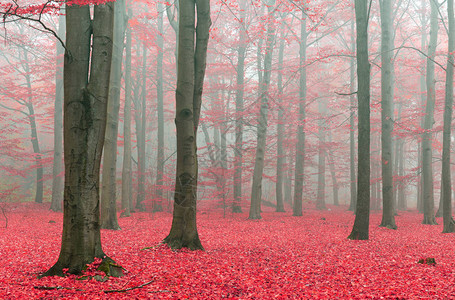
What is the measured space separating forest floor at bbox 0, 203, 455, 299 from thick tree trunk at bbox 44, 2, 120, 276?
1.29 ft

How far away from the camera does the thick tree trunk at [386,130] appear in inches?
404

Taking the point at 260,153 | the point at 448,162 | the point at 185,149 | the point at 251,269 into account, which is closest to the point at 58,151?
the point at 260,153

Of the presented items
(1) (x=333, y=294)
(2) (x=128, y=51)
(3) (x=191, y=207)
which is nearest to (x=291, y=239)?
(3) (x=191, y=207)

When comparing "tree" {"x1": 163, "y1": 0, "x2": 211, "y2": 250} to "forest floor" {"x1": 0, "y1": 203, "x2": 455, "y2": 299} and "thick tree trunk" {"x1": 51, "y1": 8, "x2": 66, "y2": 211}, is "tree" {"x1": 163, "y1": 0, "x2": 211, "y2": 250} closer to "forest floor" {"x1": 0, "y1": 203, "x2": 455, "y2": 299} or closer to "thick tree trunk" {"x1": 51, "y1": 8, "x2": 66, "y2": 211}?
"forest floor" {"x1": 0, "y1": 203, "x2": 455, "y2": 299}

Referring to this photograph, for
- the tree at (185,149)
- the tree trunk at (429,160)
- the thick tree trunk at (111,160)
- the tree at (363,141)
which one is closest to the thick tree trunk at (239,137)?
the thick tree trunk at (111,160)

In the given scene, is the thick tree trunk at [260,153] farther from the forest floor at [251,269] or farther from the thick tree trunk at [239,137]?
the forest floor at [251,269]

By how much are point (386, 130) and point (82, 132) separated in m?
9.68

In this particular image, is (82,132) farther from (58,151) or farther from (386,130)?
(58,151)

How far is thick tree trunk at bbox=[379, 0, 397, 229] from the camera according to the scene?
1027cm

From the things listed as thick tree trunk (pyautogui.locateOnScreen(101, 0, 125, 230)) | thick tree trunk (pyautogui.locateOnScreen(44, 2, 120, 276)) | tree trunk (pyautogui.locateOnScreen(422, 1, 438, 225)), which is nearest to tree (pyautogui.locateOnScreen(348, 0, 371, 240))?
tree trunk (pyautogui.locateOnScreen(422, 1, 438, 225))

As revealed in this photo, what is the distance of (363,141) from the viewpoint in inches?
311

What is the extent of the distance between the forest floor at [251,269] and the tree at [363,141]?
1.38 feet

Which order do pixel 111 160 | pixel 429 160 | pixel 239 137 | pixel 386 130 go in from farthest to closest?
pixel 239 137, pixel 429 160, pixel 386 130, pixel 111 160

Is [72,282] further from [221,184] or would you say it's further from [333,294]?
[221,184]
